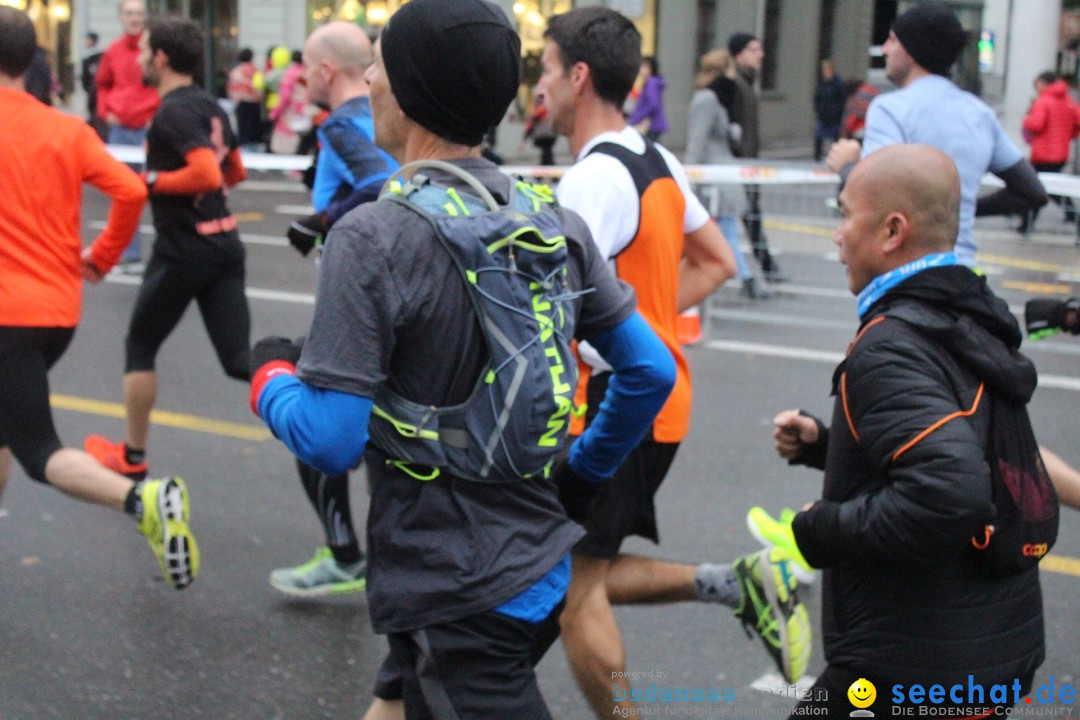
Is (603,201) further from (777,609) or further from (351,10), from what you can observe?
Answer: (351,10)

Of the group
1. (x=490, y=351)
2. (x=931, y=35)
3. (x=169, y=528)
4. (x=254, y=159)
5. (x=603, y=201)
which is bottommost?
(x=169, y=528)

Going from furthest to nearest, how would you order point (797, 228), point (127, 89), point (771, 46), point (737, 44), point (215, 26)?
point (771, 46)
point (215, 26)
point (127, 89)
point (737, 44)
point (797, 228)

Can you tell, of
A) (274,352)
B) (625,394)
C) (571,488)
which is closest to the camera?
(274,352)

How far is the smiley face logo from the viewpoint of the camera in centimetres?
→ 248

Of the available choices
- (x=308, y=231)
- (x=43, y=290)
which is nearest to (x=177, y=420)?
(x=43, y=290)

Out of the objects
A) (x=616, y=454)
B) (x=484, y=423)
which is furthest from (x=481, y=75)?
(x=616, y=454)

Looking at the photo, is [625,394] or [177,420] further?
[177,420]

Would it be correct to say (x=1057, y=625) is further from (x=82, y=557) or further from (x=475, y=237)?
(x=82, y=557)

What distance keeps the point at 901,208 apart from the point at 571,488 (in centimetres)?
85

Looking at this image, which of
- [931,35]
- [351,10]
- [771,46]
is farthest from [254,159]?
[771,46]

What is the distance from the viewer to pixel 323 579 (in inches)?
183

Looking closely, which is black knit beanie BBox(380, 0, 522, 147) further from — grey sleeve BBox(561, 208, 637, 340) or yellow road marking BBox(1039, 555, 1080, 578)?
yellow road marking BBox(1039, 555, 1080, 578)

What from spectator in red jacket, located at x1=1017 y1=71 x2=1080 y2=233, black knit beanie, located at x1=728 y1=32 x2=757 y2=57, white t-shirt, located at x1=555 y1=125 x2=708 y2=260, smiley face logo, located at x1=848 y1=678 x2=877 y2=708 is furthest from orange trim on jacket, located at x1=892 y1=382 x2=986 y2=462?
spectator in red jacket, located at x1=1017 y1=71 x2=1080 y2=233

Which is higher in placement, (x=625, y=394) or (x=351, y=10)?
(x=351, y=10)
